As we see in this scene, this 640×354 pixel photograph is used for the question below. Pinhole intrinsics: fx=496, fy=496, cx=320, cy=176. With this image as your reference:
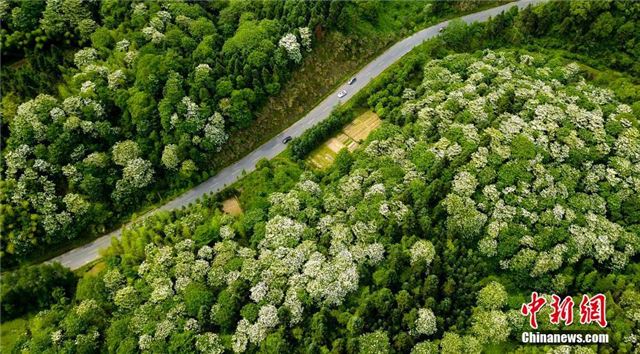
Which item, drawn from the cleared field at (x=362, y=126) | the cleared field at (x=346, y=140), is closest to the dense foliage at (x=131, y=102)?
the cleared field at (x=346, y=140)

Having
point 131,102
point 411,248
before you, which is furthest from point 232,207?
point 411,248

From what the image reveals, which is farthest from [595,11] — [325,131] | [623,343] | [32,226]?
[32,226]

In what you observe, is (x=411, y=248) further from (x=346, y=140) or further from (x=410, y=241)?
(x=346, y=140)

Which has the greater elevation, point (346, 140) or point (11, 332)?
point (346, 140)

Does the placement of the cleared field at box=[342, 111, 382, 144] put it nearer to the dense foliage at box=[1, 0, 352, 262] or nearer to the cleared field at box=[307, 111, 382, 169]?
the cleared field at box=[307, 111, 382, 169]

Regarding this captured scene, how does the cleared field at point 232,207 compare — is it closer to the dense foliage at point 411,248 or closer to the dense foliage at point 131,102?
the dense foliage at point 411,248

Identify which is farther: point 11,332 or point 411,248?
point 11,332

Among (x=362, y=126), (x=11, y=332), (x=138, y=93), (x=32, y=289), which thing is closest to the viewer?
(x=32, y=289)
